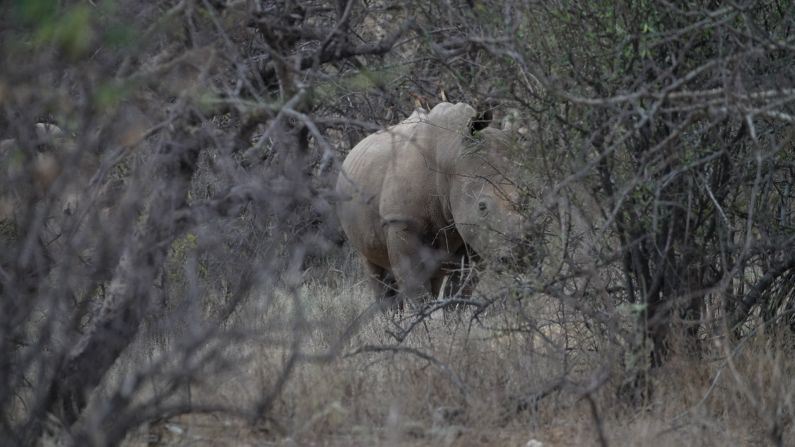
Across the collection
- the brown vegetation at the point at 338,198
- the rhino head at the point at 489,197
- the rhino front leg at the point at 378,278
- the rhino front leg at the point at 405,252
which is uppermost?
the brown vegetation at the point at 338,198

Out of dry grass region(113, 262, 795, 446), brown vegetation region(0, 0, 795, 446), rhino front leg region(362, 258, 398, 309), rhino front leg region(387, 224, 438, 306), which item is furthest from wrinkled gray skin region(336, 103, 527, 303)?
dry grass region(113, 262, 795, 446)

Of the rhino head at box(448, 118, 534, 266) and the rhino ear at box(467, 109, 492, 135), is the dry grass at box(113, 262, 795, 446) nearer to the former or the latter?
the rhino head at box(448, 118, 534, 266)

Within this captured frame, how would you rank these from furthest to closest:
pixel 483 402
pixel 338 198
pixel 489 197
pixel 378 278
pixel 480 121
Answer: pixel 378 278 → pixel 489 197 → pixel 480 121 → pixel 483 402 → pixel 338 198

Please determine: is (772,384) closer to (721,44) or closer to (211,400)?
(721,44)

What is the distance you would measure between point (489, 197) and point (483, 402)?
3330 mm

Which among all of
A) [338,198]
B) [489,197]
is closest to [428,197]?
[489,197]

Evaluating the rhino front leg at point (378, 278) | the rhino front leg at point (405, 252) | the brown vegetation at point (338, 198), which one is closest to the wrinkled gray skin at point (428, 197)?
the rhino front leg at point (405, 252)

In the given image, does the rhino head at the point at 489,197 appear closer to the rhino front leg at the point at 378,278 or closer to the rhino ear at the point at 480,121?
the rhino ear at the point at 480,121

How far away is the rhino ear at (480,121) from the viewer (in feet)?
22.1

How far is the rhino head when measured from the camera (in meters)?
5.97

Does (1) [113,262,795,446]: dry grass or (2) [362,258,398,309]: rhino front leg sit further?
(2) [362,258,398,309]: rhino front leg

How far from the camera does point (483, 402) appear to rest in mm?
4457

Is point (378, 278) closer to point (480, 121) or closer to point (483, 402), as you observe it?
point (480, 121)

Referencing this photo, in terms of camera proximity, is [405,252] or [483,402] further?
[405,252]
